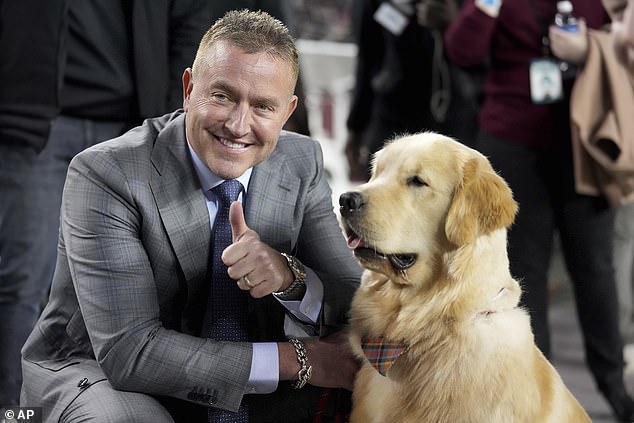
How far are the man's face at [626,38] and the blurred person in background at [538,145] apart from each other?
0.11 metres

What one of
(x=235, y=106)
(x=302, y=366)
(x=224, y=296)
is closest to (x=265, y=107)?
(x=235, y=106)

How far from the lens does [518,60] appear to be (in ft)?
11.4

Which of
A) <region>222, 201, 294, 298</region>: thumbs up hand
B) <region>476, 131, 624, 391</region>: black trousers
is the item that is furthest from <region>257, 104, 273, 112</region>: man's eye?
<region>476, 131, 624, 391</region>: black trousers

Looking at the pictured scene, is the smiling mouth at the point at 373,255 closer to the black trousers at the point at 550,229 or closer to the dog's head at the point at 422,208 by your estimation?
the dog's head at the point at 422,208

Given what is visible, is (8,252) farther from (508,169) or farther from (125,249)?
(508,169)

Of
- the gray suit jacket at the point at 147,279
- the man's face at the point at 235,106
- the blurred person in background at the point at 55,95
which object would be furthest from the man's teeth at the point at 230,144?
the blurred person in background at the point at 55,95

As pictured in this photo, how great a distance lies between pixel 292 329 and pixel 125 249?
45cm

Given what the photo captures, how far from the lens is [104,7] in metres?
2.79

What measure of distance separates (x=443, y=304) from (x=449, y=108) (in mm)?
2487

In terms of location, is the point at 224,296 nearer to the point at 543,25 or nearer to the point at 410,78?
the point at 543,25

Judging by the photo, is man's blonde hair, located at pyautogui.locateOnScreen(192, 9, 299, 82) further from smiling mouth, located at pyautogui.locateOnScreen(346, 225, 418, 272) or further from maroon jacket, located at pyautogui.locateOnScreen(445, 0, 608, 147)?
maroon jacket, located at pyautogui.locateOnScreen(445, 0, 608, 147)

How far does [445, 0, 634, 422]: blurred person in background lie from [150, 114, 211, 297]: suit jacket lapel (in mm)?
1508

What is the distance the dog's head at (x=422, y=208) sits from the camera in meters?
2.12

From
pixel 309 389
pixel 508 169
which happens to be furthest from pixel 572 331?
pixel 309 389
